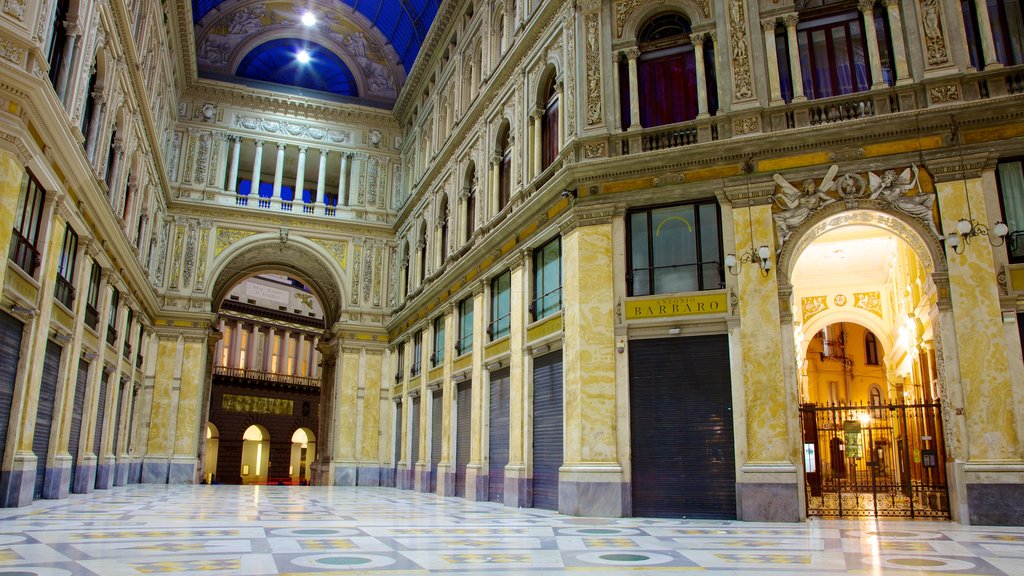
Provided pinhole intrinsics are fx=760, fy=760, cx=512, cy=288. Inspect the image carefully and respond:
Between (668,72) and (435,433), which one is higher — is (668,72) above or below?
above

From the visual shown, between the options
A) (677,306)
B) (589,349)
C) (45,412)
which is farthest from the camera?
(45,412)

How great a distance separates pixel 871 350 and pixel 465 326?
24.5m

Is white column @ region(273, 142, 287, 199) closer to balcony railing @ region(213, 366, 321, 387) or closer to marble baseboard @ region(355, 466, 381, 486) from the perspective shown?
marble baseboard @ region(355, 466, 381, 486)

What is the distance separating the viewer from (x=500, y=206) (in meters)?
21.2

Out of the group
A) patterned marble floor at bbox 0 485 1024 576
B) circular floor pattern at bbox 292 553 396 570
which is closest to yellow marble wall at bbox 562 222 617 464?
patterned marble floor at bbox 0 485 1024 576

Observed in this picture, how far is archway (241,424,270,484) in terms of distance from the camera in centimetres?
4800

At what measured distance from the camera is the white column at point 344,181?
3231 cm

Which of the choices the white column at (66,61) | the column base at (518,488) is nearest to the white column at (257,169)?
the white column at (66,61)

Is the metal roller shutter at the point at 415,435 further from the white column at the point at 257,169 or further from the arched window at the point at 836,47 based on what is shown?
the arched window at the point at 836,47

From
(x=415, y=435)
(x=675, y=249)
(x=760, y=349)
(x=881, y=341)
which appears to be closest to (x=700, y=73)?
(x=675, y=249)

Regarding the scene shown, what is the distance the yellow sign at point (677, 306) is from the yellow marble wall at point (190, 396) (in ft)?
68.2

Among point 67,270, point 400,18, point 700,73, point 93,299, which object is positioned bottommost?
point 93,299

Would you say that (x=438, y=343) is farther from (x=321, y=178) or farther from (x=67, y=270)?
(x=67, y=270)

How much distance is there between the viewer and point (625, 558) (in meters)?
7.45
